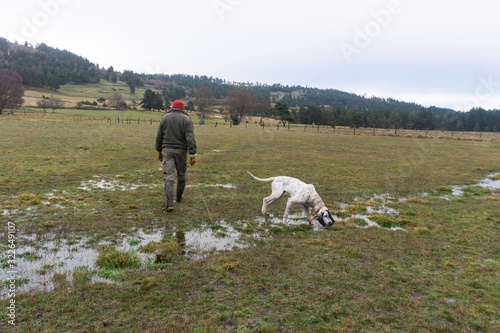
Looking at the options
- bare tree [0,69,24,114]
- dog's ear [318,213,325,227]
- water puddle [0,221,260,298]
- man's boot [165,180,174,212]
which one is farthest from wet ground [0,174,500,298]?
bare tree [0,69,24,114]

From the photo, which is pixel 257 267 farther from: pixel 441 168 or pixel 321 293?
pixel 441 168

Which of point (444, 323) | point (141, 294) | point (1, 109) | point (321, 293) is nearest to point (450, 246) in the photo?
point (444, 323)

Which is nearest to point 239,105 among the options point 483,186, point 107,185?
point 483,186

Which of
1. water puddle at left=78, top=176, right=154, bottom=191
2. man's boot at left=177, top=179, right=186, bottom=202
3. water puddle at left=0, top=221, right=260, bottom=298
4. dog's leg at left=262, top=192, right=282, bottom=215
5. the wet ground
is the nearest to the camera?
water puddle at left=0, top=221, right=260, bottom=298

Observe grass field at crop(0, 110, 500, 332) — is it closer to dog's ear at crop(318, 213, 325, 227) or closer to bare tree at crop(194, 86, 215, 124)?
dog's ear at crop(318, 213, 325, 227)

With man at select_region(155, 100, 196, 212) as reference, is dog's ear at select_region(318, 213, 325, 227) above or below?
Result: below

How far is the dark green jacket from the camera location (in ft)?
26.7

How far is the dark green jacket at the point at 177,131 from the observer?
320 inches

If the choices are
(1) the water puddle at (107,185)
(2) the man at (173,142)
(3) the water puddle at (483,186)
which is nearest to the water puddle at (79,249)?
(2) the man at (173,142)

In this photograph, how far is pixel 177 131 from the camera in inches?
323

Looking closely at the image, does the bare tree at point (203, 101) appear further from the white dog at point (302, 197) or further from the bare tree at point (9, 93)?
the white dog at point (302, 197)

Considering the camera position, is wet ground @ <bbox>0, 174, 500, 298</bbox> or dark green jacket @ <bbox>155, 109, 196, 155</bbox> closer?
wet ground @ <bbox>0, 174, 500, 298</bbox>

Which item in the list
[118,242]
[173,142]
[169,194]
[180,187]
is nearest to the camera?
[118,242]

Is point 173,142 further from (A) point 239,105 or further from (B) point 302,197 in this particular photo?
(A) point 239,105
